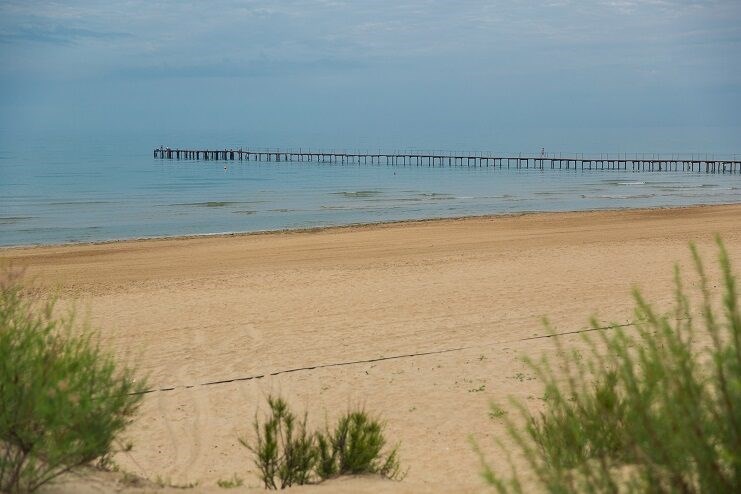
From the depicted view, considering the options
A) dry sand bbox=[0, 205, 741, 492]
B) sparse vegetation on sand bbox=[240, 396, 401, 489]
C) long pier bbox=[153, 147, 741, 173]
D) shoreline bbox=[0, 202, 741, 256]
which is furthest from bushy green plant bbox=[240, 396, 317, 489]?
long pier bbox=[153, 147, 741, 173]

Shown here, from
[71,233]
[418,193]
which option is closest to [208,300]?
[71,233]

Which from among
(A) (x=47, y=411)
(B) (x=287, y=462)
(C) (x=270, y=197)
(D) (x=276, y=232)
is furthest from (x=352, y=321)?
(C) (x=270, y=197)

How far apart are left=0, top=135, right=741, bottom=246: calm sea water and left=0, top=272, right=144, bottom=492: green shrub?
24.5 metres

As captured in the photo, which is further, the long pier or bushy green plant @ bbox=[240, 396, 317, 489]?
the long pier

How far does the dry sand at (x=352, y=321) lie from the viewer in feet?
24.8

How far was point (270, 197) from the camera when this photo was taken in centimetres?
4875

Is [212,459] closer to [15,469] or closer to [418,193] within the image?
[15,469]

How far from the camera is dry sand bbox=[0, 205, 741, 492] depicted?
7.57 m

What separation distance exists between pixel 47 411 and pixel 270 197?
44749mm

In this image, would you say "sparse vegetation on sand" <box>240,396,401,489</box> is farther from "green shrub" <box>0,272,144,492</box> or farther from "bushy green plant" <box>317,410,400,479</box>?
"green shrub" <box>0,272,144,492</box>

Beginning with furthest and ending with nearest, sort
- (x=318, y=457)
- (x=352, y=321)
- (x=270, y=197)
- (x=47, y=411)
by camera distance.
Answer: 1. (x=270, y=197)
2. (x=352, y=321)
3. (x=318, y=457)
4. (x=47, y=411)

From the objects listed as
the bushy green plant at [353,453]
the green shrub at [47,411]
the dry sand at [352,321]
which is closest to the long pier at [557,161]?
the dry sand at [352,321]

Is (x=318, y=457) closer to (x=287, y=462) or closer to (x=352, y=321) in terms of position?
(x=287, y=462)

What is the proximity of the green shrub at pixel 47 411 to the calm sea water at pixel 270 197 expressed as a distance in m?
24.5
